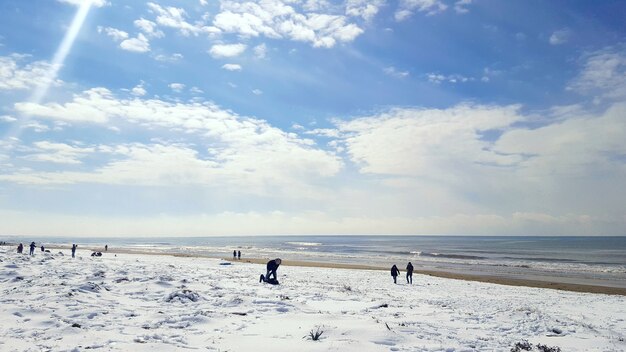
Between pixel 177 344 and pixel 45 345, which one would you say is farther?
pixel 177 344

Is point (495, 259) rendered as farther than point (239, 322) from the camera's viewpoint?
Yes

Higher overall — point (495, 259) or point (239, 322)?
point (239, 322)

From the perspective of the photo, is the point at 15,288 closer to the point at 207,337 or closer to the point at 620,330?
the point at 207,337

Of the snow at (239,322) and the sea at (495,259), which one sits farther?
the sea at (495,259)

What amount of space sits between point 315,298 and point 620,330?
34.1 feet

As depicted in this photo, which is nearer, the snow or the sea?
the snow

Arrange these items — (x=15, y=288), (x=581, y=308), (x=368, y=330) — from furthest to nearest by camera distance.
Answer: (x=581, y=308) < (x=15, y=288) < (x=368, y=330)

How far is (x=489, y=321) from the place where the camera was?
1207 cm

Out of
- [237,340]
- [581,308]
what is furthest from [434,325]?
[581,308]

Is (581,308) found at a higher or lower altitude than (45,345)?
lower

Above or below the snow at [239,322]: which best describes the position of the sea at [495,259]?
below

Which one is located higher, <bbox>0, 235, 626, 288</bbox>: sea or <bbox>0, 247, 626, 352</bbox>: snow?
<bbox>0, 247, 626, 352</bbox>: snow

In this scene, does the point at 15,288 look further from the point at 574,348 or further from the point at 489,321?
the point at 574,348

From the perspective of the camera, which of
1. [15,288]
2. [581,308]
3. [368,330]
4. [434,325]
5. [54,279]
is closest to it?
[368,330]
